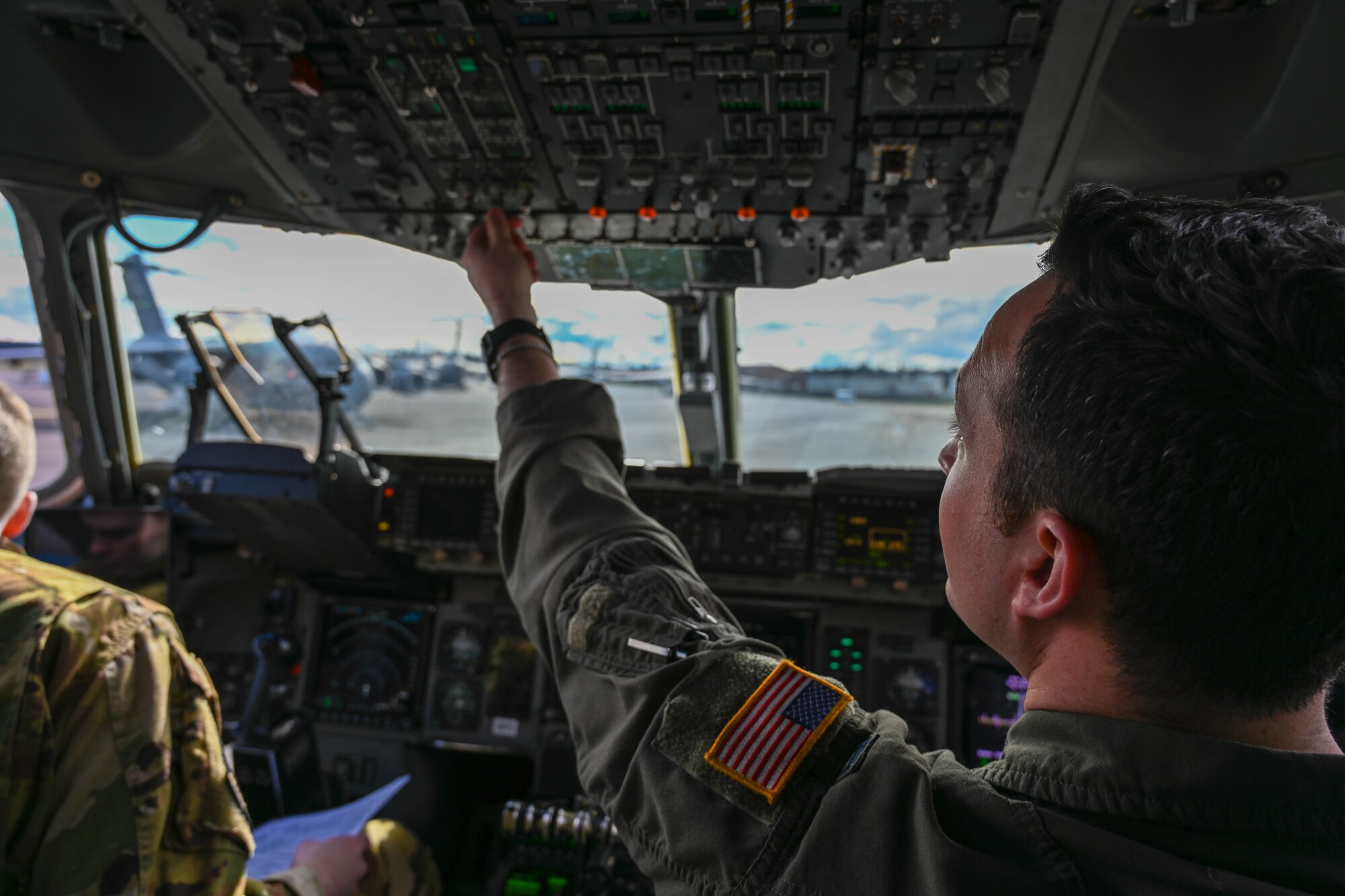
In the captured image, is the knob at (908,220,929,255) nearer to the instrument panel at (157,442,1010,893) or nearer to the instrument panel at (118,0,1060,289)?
the instrument panel at (118,0,1060,289)

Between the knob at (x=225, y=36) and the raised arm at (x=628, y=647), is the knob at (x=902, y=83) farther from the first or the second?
the knob at (x=225, y=36)

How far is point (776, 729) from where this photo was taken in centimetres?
81

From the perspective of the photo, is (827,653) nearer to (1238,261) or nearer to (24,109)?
(1238,261)

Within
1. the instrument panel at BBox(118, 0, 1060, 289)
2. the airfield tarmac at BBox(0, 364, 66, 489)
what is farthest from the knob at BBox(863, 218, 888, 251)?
the airfield tarmac at BBox(0, 364, 66, 489)

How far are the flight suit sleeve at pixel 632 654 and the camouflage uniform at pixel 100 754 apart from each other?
0.61 meters

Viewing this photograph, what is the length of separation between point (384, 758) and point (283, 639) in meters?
0.58

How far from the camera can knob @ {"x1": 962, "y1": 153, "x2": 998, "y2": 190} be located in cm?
170

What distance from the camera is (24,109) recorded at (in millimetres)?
2391

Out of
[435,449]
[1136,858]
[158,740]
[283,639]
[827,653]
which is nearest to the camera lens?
[1136,858]

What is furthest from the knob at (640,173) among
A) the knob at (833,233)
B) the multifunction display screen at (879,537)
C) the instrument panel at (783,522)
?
the multifunction display screen at (879,537)

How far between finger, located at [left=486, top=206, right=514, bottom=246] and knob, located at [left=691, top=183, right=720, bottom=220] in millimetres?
414

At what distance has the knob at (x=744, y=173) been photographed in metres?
1.79

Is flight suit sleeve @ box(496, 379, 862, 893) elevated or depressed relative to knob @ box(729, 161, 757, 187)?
depressed

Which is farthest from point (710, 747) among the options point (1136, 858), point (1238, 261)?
point (1238, 261)
